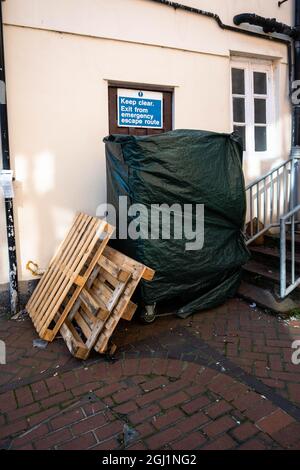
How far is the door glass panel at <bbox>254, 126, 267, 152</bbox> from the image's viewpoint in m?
5.85

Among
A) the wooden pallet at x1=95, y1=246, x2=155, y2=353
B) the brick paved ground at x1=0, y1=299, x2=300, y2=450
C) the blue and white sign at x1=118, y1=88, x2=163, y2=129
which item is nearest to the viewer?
the brick paved ground at x1=0, y1=299, x2=300, y2=450

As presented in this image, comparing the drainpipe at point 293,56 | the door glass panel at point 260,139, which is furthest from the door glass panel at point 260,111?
the drainpipe at point 293,56

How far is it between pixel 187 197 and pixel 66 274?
4.85ft

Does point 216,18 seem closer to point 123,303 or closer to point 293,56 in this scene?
point 293,56

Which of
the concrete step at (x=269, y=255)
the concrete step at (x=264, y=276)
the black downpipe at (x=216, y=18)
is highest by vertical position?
the black downpipe at (x=216, y=18)

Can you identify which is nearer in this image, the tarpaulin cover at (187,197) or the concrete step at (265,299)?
the tarpaulin cover at (187,197)

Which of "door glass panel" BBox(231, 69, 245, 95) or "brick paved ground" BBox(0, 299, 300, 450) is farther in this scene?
"door glass panel" BBox(231, 69, 245, 95)

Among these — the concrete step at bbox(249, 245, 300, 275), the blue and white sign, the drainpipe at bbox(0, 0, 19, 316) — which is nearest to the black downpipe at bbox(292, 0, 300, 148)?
the concrete step at bbox(249, 245, 300, 275)

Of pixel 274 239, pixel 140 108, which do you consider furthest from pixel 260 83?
pixel 274 239

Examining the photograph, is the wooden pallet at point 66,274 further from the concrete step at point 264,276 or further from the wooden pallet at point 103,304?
the concrete step at point 264,276

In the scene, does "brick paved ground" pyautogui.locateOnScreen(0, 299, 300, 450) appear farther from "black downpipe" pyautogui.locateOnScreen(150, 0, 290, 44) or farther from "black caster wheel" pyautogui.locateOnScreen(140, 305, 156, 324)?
"black downpipe" pyautogui.locateOnScreen(150, 0, 290, 44)

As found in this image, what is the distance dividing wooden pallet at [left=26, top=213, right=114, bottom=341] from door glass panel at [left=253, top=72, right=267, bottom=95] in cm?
368

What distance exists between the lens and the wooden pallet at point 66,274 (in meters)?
3.47
